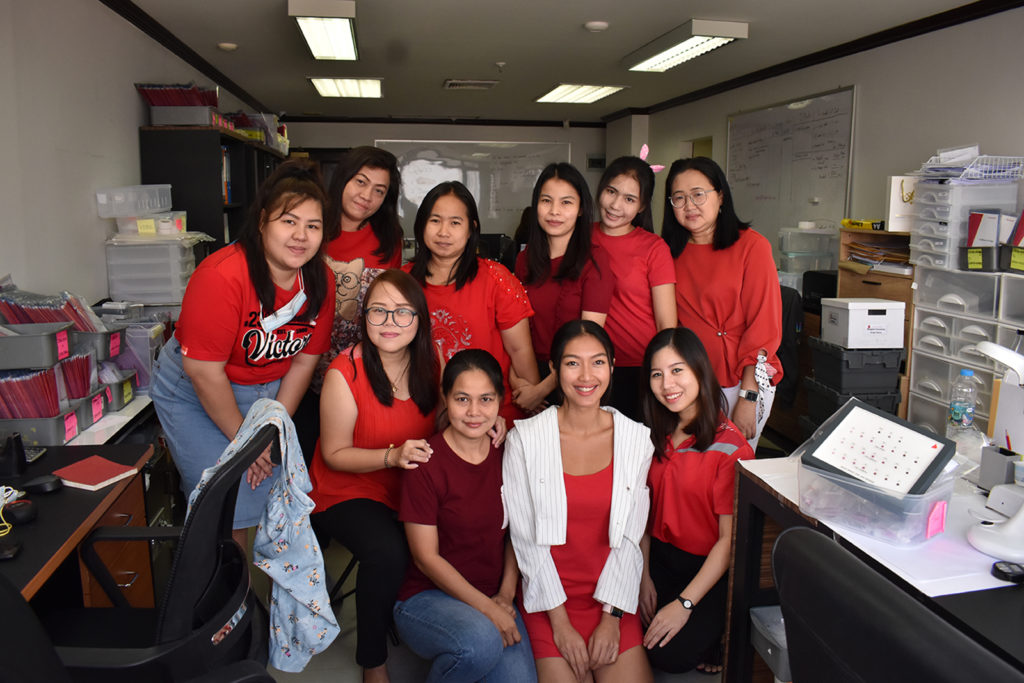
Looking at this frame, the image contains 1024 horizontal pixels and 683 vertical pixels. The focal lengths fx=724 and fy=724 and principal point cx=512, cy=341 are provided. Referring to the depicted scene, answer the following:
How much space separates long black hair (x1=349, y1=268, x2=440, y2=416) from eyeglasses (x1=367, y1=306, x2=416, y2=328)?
0.07ft

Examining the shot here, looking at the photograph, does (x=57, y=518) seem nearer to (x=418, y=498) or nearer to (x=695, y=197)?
(x=418, y=498)

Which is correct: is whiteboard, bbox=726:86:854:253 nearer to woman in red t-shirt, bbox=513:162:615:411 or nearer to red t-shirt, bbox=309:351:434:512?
woman in red t-shirt, bbox=513:162:615:411

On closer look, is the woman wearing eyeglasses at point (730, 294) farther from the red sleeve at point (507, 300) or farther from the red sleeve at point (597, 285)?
the red sleeve at point (507, 300)

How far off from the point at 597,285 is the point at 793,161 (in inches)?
154

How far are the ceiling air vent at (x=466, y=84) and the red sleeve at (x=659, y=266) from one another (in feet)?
13.6

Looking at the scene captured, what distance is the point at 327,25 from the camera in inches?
157

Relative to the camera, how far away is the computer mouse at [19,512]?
156 cm

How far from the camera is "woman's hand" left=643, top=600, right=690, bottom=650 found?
1.92 m

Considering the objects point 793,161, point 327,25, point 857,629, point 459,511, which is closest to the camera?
point 857,629

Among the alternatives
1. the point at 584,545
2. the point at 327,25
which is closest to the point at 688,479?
the point at 584,545

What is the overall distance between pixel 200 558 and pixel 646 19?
389 cm

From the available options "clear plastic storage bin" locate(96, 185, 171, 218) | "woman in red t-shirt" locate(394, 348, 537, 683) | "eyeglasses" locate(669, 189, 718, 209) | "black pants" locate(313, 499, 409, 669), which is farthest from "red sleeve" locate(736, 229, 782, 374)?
"clear plastic storage bin" locate(96, 185, 171, 218)

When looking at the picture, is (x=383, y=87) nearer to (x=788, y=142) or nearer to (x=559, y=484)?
(x=788, y=142)

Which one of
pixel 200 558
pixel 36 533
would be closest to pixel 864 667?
pixel 200 558
